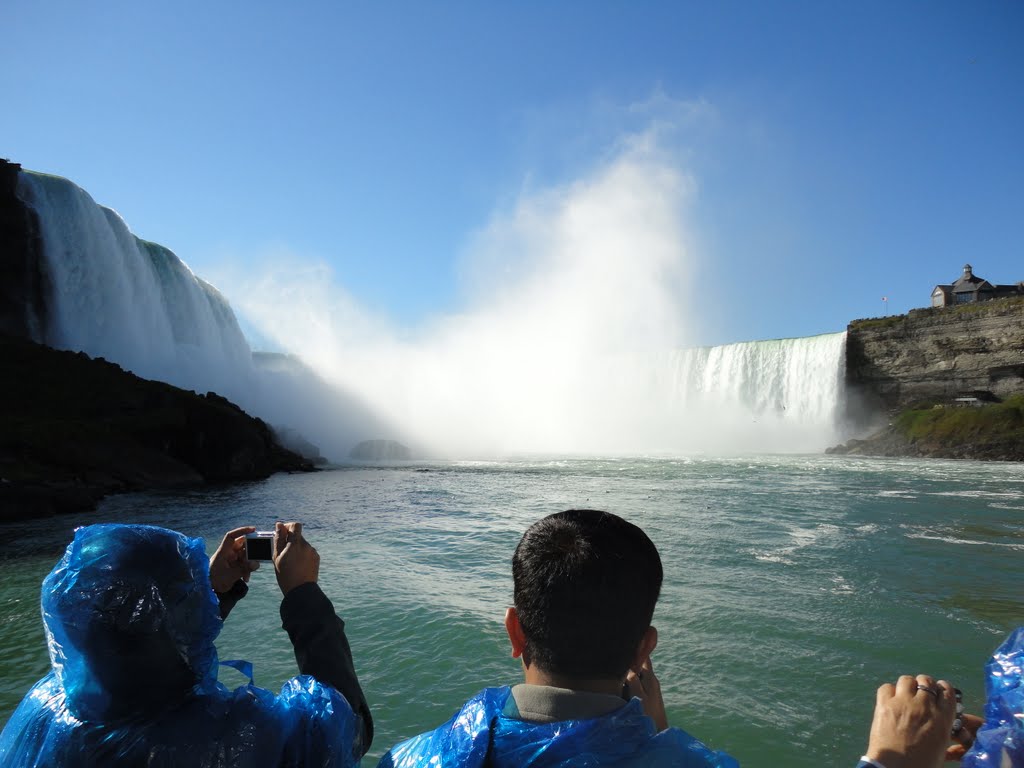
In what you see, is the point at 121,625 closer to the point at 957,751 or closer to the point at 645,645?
the point at 645,645

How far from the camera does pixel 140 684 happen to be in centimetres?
154

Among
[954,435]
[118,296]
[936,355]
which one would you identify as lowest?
[954,435]

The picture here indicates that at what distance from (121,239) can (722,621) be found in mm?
40064

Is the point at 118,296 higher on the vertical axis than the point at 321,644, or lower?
higher

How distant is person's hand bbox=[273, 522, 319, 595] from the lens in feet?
6.86

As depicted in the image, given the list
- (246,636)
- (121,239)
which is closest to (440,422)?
(121,239)

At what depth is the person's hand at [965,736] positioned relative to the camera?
5.33 feet

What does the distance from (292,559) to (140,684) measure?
0.62m

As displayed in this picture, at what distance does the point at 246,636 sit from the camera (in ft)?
19.1

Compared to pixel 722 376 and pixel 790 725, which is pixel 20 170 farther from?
pixel 722 376

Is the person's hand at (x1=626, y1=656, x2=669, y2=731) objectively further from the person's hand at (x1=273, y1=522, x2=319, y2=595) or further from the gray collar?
the person's hand at (x1=273, y1=522, x2=319, y2=595)

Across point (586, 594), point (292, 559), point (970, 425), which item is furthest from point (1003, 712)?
point (970, 425)

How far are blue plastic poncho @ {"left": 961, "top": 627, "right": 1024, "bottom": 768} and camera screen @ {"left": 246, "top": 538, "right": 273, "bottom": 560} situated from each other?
2.08 m

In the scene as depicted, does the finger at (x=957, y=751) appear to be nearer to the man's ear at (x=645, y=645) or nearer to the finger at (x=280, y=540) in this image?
the man's ear at (x=645, y=645)
